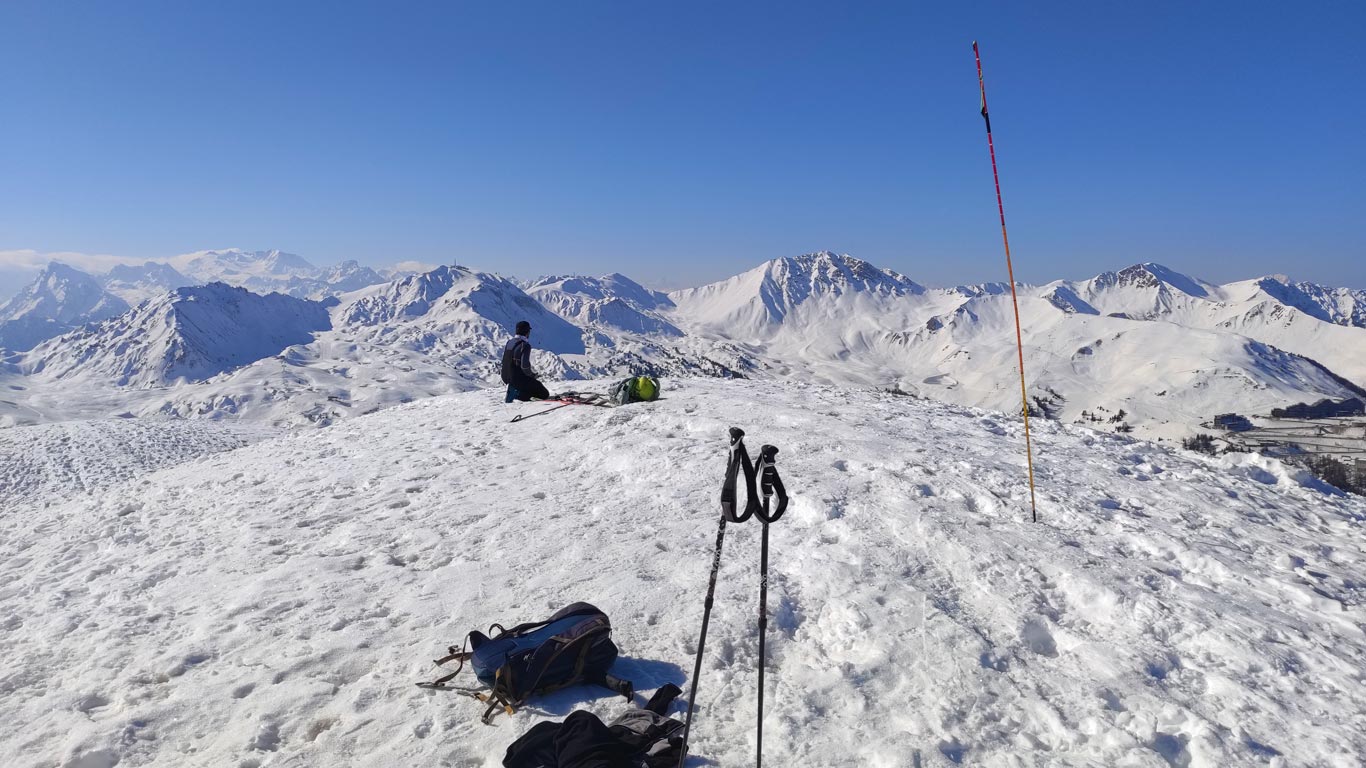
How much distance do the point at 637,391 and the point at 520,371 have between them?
3.99 metres

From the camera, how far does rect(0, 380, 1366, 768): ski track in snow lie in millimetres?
6141

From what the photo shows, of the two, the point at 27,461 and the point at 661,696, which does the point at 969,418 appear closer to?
the point at 661,696

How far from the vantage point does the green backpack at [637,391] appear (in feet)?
67.2

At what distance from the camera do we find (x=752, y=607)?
830 centimetres

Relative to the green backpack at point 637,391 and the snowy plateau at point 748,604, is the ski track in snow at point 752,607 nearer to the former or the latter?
the snowy plateau at point 748,604

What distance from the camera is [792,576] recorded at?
9125mm

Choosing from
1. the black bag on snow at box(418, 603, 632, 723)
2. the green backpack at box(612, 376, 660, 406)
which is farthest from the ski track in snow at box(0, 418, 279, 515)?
the black bag on snow at box(418, 603, 632, 723)

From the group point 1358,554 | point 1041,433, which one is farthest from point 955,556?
point 1041,433

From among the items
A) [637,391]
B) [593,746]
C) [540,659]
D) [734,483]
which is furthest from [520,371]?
[734,483]

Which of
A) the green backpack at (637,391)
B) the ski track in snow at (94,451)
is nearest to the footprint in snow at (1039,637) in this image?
the green backpack at (637,391)

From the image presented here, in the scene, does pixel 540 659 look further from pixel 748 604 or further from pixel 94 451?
pixel 94 451

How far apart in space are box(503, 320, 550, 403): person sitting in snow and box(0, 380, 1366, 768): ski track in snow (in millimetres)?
5868

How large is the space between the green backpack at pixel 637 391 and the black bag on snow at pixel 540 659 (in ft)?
42.8

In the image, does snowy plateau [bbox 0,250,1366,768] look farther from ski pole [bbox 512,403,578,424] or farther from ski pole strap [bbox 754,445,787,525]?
ski pole [bbox 512,403,578,424]
